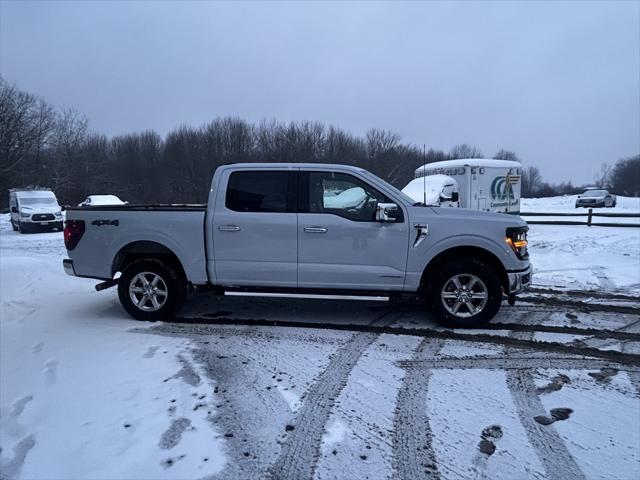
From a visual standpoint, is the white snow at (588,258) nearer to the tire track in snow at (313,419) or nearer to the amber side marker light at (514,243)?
the amber side marker light at (514,243)

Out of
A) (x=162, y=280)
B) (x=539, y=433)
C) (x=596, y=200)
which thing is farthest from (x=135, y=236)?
(x=596, y=200)

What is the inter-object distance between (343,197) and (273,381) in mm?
2464

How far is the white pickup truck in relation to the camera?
518 centimetres

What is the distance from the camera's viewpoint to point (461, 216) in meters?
5.23

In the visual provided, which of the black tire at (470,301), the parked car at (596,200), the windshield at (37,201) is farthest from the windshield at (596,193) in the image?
the windshield at (37,201)

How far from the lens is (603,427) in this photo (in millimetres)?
3184

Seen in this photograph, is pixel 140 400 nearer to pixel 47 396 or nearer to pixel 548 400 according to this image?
pixel 47 396

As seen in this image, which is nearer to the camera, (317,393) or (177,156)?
(317,393)

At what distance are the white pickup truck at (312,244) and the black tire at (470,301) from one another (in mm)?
12

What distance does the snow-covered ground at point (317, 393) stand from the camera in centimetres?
278

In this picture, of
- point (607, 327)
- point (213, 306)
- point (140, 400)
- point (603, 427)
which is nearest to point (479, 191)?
point (607, 327)

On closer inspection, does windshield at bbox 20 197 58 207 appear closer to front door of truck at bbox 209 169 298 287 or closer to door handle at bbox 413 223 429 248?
front door of truck at bbox 209 169 298 287

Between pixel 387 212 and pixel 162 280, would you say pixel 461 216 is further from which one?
pixel 162 280

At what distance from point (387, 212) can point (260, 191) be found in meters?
1.63
